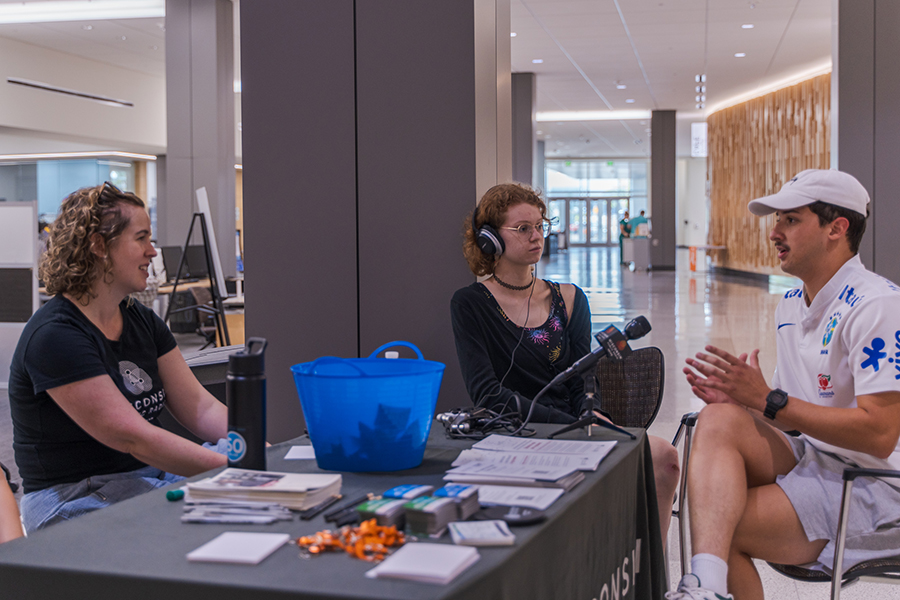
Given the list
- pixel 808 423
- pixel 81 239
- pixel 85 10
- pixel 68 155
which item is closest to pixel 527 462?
pixel 808 423

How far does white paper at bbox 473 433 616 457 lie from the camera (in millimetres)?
1491

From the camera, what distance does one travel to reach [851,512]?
5.76 feet

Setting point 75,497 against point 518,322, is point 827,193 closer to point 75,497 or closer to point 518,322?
point 518,322

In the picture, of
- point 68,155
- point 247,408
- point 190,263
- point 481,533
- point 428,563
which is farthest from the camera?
point 68,155

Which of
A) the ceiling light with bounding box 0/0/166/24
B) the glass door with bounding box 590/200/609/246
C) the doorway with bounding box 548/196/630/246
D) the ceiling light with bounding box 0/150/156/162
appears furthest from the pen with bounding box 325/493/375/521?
the glass door with bounding box 590/200/609/246

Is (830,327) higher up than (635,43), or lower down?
lower down

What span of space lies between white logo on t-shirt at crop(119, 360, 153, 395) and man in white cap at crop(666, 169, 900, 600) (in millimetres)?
1311

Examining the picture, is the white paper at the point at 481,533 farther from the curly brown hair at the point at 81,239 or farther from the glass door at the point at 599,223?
the glass door at the point at 599,223

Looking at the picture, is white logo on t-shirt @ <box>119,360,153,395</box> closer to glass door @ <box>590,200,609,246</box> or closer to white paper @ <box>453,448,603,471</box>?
white paper @ <box>453,448,603,471</box>

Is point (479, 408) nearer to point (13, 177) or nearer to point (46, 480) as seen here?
point (46, 480)

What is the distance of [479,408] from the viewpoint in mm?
1783

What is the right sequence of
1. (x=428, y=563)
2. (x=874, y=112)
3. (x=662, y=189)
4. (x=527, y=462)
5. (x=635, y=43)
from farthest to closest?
(x=662, y=189), (x=635, y=43), (x=874, y=112), (x=527, y=462), (x=428, y=563)

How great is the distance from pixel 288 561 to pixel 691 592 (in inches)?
38.5

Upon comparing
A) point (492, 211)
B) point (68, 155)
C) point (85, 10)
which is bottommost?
point (492, 211)
